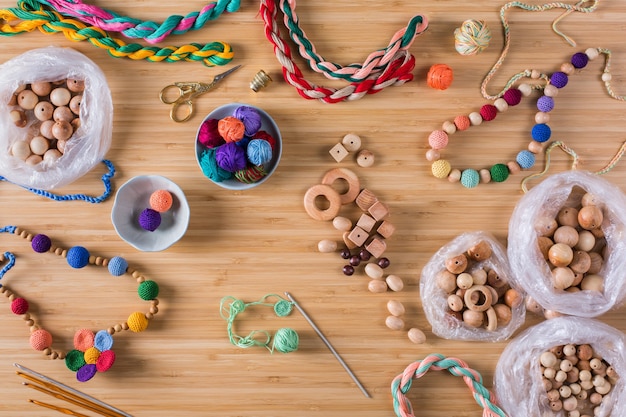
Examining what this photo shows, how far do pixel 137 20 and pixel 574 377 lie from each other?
1.53 m

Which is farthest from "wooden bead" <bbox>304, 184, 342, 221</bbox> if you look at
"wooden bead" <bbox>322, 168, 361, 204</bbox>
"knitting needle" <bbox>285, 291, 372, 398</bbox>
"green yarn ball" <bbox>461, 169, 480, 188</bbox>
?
"green yarn ball" <bbox>461, 169, 480, 188</bbox>

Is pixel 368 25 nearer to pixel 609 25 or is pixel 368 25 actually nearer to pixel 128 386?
pixel 609 25

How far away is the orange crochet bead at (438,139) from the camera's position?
1.39 meters

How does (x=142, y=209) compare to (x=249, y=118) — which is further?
(x=142, y=209)

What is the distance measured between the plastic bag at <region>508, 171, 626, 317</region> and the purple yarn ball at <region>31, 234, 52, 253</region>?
1.25 meters

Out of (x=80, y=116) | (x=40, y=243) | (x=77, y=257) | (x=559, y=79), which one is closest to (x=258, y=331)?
(x=77, y=257)

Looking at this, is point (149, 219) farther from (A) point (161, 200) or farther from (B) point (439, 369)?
(B) point (439, 369)

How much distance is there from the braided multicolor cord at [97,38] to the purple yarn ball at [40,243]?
0.53 m

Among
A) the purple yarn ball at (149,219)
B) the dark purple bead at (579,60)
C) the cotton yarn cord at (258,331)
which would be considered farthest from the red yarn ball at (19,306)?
the dark purple bead at (579,60)

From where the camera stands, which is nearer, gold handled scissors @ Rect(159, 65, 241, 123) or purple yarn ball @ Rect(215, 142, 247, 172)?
purple yarn ball @ Rect(215, 142, 247, 172)

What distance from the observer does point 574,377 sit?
1388 millimetres

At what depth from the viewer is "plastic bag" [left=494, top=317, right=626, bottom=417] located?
1.37m

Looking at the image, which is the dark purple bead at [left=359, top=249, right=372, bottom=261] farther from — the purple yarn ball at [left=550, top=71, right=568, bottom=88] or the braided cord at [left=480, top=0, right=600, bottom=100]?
the purple yarn ball at [left=550, top=71, right=568, bottom=88]

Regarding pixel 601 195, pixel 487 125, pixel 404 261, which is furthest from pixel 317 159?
pixel 601 195
